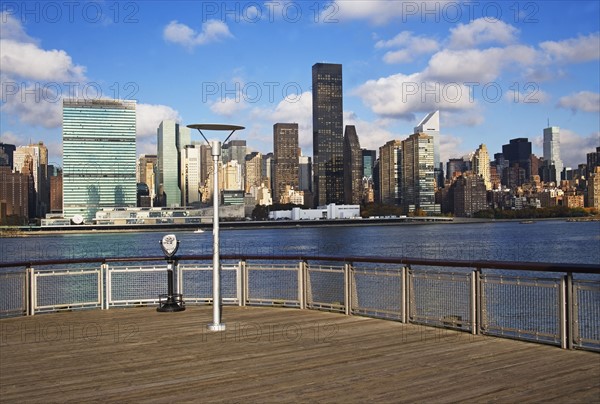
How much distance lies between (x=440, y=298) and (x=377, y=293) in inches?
56.9

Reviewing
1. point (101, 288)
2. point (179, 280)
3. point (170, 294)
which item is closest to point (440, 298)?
point (170, 294)

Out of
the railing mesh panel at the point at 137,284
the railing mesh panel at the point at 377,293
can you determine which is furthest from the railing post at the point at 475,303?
the railing mesh panel at the point at 137,284

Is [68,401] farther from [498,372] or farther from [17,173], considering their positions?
[17,173]

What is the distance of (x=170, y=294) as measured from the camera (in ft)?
43.8

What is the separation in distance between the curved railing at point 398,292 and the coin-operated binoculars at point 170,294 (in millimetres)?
423

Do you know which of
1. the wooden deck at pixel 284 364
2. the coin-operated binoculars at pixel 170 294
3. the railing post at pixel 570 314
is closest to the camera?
the wooden deck at pixel 284 364

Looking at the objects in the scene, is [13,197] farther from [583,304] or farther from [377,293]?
[583,304]


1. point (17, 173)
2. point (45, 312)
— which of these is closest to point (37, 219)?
point (17, 173)

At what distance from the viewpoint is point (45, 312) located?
13.4 metres

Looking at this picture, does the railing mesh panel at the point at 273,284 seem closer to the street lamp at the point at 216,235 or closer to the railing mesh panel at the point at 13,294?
the street lamp at the point at 216,235

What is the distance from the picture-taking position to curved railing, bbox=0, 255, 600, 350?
29.0 feet

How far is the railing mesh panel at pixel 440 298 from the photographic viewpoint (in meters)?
10.0

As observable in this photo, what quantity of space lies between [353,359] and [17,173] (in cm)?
18868

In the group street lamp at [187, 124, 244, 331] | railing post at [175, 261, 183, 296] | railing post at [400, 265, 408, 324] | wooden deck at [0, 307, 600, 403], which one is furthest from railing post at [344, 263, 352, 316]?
railing post at [175, 261, 183, 296]
